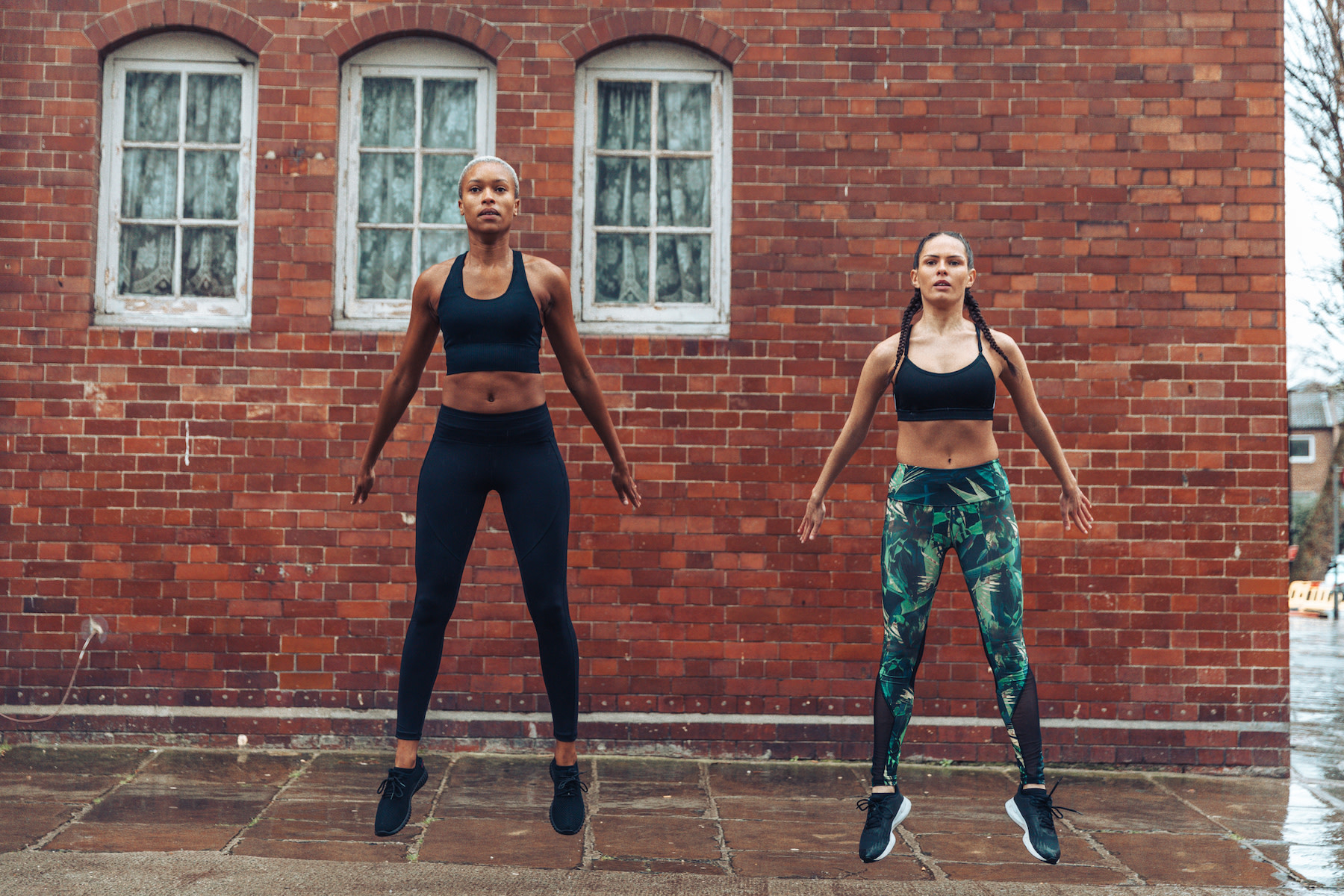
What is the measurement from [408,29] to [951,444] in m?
3.78

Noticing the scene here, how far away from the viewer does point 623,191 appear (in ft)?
20.2

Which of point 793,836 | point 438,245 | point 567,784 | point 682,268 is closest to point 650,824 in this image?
point 793,836

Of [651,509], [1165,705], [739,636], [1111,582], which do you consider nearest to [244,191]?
[651,509]

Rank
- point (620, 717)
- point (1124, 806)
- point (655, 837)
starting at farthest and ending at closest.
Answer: point (620, 717)
point (1124, 806)
point (655, 837)

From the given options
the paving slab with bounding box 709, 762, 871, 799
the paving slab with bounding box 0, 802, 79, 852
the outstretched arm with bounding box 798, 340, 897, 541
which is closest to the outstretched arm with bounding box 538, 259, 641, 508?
the outstretched arm with bounding box 798, 340, 897, 541

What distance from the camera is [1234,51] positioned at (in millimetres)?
5914

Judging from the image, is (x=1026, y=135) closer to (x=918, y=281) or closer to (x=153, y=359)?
(x=918, y=281)

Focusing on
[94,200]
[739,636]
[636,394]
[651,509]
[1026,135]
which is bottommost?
[739,636]

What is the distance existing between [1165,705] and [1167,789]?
511mm

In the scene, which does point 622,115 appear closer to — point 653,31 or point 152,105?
point 653,31

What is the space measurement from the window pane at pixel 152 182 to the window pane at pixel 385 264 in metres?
1.06

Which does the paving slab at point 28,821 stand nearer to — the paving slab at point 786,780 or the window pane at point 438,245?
the paving slab at point 786,780

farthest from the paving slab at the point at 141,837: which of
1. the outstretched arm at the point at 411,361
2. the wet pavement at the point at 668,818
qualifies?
the outstretched arm at the point at 411,361

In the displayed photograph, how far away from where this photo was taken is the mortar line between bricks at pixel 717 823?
4.06 metres
